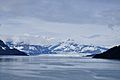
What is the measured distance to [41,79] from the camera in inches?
3260

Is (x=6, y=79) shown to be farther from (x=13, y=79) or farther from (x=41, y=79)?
(x=41, y=79)

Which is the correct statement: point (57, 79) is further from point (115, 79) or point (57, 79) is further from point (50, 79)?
point (115, 79)

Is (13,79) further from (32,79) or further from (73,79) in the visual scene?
(73,79)

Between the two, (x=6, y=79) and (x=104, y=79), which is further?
(x=104, y=79)

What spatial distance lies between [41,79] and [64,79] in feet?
23.9

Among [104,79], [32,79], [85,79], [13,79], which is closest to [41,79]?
[32,79]

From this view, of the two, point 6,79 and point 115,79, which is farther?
point 115,79

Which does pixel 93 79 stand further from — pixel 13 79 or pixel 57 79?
pixel 13 79

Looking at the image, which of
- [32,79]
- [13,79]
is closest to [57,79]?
[32,79]

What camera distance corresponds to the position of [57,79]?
8375cm

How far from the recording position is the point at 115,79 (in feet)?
281

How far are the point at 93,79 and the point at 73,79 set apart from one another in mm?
6369

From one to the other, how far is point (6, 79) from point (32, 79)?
26.8 ft

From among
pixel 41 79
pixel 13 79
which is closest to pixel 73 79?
pixel 41 79
